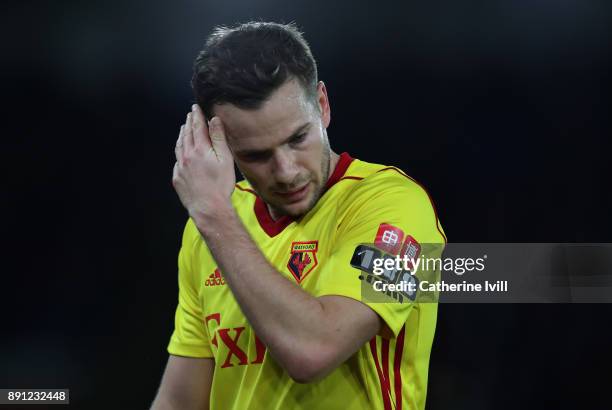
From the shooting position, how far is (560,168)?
357 cm

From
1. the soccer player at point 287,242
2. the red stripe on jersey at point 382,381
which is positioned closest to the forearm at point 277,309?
the soccer player at point 287,242

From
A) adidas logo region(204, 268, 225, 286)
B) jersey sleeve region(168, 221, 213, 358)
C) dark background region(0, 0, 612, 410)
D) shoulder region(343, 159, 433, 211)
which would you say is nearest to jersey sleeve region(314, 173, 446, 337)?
shoulder region(343, 159, 433, 211)

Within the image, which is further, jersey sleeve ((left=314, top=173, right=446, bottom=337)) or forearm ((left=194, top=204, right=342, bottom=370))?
jersey sleeve ((left=314, top=173, right=446, bottom=337))

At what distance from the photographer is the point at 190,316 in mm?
2029

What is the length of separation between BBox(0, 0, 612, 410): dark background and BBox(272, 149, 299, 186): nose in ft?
6.41

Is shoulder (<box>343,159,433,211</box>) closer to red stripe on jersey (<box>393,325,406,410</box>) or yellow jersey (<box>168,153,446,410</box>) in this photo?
yellow jersey (<box>168,153,446,410</box>)

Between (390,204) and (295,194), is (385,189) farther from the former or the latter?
(295,194)

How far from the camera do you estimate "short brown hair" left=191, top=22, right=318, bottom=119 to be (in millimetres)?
1753

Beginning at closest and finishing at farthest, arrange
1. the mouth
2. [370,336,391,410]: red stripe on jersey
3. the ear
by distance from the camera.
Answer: [370,336,391,410]: red stripe on jersey, the mouth, the ear

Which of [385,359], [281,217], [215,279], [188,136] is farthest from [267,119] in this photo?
[385,359]

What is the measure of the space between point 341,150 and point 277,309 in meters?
2.26

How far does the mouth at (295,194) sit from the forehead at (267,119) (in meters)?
0.13

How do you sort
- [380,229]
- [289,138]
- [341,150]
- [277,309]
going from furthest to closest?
[341,150], [289,138], [380,229], [277,309]

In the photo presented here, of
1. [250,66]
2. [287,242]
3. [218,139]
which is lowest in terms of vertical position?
[287,242]
